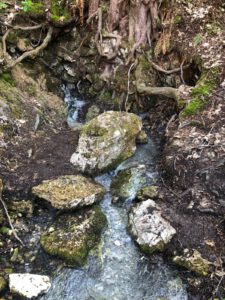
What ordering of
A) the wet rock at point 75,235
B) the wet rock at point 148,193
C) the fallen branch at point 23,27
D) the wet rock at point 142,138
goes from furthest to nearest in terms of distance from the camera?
the fallen branch at point 23,27
the wet rock at point 142,138
the wet rock at point 148,193
the wet rock at point 75,235

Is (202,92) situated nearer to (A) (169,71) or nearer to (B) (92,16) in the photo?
(A) (169,71)

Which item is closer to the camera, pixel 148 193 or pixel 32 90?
pixel 148 193

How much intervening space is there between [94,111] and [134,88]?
1.06m

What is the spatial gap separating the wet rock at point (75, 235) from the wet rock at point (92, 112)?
298 centimetres

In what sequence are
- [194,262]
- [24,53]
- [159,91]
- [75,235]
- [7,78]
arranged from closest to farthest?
1. [194,262]
2. [75,235]
3. [7,78]
4. [159,91]
5. [24,53]

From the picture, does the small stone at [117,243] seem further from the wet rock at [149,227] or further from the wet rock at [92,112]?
the wet rock at [92,112]

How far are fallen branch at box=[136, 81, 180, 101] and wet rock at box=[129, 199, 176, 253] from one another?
9.18 feet

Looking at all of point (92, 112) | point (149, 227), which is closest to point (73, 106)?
point (92, 112)

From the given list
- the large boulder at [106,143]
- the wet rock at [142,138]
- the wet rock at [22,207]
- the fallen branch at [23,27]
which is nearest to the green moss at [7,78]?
the fallen branch at [23,27]

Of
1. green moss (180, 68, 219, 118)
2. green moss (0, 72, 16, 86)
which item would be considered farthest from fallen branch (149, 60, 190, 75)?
green moss (0, 72, 16, 86)

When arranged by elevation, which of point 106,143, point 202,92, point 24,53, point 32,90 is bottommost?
point 106,143

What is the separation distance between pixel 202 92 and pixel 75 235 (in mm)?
3957

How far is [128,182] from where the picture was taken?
21.6ft

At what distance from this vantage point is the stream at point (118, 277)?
4.93 m
